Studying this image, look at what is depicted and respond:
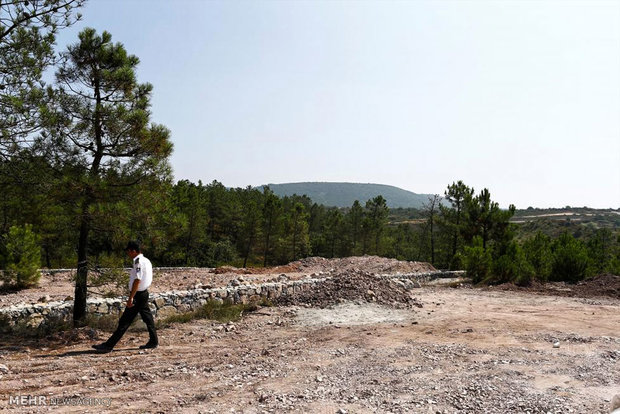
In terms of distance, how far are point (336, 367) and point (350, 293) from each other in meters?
5.81

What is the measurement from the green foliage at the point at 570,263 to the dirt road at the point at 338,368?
889 cm

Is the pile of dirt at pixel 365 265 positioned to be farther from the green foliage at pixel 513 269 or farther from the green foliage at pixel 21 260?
the green foliage at pixel 21 260

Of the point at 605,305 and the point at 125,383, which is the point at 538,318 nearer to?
the point at 605,305

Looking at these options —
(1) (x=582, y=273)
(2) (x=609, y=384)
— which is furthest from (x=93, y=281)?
(1) (x=582, y=273)

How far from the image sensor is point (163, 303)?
988 cm

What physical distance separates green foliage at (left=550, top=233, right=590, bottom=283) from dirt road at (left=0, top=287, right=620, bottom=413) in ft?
29.2

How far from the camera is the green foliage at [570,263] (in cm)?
1733

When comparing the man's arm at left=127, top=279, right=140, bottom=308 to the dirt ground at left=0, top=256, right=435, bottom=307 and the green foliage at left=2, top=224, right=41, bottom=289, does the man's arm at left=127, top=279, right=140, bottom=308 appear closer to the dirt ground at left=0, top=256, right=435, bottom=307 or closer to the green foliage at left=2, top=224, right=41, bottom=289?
the dirt ground at left=0, top=256, right=435, bottom=307

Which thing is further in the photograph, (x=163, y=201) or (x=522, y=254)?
(x=522, y=254)

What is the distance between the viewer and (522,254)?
17.1 metres

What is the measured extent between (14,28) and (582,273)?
68.1 ft

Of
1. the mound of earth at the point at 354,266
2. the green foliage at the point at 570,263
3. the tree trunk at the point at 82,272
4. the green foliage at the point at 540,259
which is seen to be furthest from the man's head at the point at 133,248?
the green foliage at the point at 570,263

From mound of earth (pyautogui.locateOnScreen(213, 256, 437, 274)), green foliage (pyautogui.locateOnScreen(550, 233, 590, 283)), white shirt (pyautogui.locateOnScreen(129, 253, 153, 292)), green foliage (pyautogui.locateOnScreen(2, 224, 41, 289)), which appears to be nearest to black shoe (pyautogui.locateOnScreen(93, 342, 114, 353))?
white shirt (pyautogui.locateOnScreen(129, 253, 153, 292))

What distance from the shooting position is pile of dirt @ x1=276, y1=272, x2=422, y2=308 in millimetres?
11328
